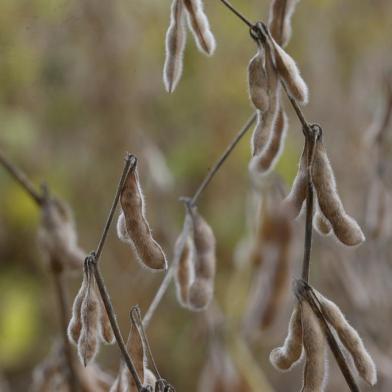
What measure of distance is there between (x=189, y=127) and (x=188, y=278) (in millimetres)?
2325

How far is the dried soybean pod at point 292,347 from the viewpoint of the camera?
97 cm

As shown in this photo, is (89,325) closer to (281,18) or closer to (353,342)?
(353,342)

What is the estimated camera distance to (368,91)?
8.63ft

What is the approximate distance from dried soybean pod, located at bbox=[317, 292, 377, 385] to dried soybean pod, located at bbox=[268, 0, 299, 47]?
1.43 feet

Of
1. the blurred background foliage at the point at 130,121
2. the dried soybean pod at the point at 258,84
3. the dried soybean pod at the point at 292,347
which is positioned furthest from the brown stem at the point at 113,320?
the blurred background foliage at the point at 130,121

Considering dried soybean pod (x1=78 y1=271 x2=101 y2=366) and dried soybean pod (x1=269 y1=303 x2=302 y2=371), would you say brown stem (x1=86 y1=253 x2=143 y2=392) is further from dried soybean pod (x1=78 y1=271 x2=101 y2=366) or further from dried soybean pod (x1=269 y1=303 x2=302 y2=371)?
dried soybean pod (x1=269 y1=303 x2=302 y2=371)

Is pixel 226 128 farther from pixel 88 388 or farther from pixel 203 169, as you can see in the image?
pixel 88 388

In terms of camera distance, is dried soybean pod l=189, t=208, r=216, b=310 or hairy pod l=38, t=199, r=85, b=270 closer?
dried soybean pod l=189, t=208, r=216, b=310

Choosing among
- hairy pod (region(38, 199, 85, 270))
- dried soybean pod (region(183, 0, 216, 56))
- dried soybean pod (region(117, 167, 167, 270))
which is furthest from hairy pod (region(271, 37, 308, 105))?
hairy pod (region(38, 199, 85, 270))

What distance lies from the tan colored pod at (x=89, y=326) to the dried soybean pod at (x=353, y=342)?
0.29m

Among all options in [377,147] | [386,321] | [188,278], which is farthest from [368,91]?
[188,278]

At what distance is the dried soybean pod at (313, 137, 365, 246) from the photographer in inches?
37.3

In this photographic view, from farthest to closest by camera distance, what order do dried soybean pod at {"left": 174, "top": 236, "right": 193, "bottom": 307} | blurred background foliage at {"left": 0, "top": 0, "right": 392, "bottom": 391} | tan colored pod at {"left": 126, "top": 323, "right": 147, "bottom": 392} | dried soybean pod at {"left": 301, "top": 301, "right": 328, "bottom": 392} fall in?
1. blurred background foliage at {"left": 0, "top": 0, "right": 392, "bottom": 391}
2. dried soybean pod at {"left": 174, "top": 236, "right": 193, "bottom": 307}
3. tan colored pod at {"left": 126, "top": 323, "right": 147, "bottom": 392}
4. dried soybean pod at {"left": 301, "top": 301, "right": 328, "bottom": 392}

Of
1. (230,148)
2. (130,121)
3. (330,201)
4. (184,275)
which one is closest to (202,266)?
(184,275)
